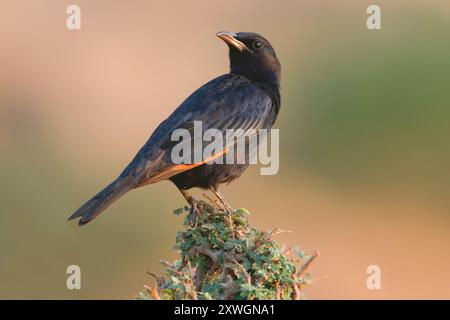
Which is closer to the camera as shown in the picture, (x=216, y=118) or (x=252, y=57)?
(x=216, y=118)

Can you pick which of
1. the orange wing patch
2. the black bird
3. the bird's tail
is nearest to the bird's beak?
the black bird

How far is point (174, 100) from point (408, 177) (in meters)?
3.73

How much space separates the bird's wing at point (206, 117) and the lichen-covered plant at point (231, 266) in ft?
2.07

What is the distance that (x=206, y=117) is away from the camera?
20.2 ft

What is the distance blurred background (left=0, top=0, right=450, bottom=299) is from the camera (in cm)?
1091

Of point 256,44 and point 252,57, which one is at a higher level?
point 256,44

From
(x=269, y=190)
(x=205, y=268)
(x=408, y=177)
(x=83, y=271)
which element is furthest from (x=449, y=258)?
(x=205, y=268)

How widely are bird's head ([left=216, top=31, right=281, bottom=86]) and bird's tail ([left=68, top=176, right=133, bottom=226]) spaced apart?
1.82 m

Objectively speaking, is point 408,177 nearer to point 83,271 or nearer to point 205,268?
point 83,271

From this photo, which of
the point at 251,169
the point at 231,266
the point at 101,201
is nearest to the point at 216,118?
the point at 101,201

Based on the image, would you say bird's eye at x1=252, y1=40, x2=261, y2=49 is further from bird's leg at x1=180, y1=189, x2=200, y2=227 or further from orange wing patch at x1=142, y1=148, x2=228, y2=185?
bird's leg at x1=180, y1=189, x2=200, y2=227

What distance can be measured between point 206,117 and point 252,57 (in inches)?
41.0

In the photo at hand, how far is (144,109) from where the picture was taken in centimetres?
1366

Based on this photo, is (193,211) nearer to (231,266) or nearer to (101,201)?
(101,201)
